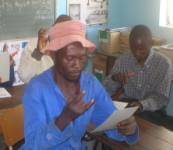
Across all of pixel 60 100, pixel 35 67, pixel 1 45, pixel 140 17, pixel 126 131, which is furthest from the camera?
pixel 140 17

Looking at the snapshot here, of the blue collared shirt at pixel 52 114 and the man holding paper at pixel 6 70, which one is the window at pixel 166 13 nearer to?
the man holding paper at pixel 6 70

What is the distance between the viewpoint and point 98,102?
5.74 feet

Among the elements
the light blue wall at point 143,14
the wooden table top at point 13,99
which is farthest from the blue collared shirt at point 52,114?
the light blue wall at point 143,14

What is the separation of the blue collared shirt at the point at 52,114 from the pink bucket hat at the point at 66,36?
0.63ft

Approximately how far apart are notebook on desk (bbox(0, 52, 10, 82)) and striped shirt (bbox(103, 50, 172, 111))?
84 cm

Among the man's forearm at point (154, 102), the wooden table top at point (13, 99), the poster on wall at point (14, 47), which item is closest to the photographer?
the wooden table top at point (13, 99)

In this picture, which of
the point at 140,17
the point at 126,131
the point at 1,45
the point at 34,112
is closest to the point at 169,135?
the point at 126,131

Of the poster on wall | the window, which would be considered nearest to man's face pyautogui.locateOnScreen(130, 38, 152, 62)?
the window

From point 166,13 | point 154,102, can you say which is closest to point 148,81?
point 154,102

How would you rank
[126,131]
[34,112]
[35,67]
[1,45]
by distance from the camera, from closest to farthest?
[34,112], [126,131], [35,67], [1,45]

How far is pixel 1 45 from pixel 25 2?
1.84ft

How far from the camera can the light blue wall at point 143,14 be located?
3988 millimetres

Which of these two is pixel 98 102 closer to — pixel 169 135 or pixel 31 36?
pixel 169 135

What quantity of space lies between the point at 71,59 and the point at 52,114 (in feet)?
0.89
